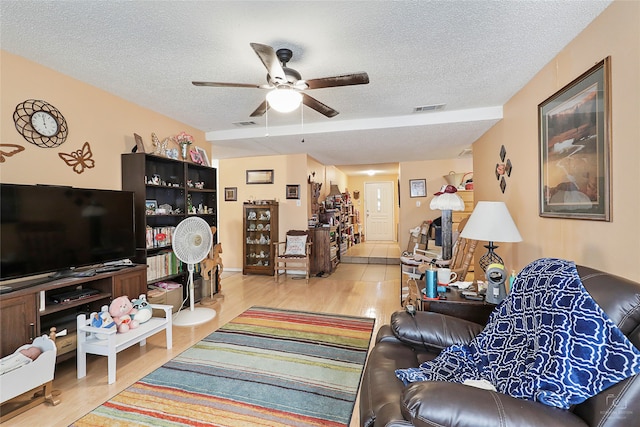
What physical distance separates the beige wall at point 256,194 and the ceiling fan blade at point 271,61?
346 centimetres

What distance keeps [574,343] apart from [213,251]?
3.68 m

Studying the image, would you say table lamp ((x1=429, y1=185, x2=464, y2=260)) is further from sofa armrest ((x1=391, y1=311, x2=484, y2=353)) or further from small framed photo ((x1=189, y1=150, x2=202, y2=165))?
small framed photo ((x1=189, y1=150, x2=202, y2=165))

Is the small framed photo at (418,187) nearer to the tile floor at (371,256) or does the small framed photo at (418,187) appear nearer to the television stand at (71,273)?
the tile floor at (371,256)

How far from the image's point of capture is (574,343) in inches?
39.2

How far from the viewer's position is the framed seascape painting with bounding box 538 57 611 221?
1.62 meters

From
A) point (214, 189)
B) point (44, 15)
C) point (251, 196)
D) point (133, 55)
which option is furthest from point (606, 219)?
point (251, 196)

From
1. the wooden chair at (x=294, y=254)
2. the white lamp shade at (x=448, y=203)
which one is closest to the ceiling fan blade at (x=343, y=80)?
the white lamp shade at (x=448, y=203)

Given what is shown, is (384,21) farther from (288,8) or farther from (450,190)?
(450,190)

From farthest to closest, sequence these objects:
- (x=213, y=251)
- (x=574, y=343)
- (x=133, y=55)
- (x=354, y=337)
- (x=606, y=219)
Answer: (x=213, y=251) → (x=354, y=337) → (x=133, y=55) → (x=606, y=219) → (x=574, y=343)

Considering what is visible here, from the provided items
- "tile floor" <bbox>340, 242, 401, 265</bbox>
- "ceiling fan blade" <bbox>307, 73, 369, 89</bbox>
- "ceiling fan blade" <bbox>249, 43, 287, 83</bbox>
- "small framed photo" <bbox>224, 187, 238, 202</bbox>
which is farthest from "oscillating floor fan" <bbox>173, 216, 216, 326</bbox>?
"tile floor" <bbox>340, 242, 401, 265</bbox>

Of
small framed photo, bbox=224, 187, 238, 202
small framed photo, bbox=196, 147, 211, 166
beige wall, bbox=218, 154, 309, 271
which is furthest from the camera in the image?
small framed photo, bbox=224, 187, 238, 202

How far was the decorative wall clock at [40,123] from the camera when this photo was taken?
216cm

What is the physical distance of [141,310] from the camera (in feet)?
8.02

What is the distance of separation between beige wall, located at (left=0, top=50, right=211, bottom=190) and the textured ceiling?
115mm
